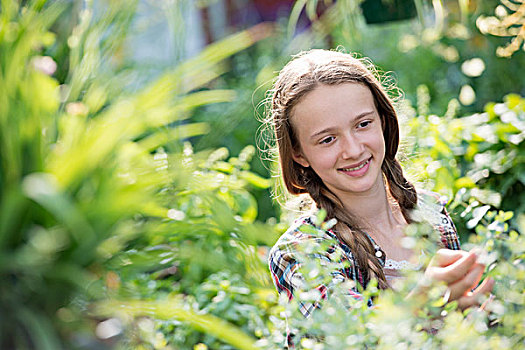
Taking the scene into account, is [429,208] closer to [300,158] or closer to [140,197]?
[300,158]

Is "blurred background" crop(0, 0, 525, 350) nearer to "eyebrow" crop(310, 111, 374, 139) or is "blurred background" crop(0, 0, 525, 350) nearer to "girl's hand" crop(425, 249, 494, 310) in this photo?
"girl's hand" crop(425, 249, 494, 310)

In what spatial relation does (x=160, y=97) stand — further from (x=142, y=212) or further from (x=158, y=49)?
(x=158, y=49)

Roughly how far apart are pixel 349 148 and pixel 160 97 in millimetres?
532

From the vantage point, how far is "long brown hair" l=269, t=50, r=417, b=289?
171cm

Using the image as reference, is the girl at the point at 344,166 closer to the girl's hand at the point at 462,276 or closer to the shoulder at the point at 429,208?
the shoulder at the point at 429,208

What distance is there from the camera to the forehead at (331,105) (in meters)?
1.71

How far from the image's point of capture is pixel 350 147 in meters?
1.69

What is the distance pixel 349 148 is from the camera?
1.69 metres

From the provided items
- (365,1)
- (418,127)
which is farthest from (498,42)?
(418,127)

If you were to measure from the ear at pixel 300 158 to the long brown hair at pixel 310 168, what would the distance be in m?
0.01

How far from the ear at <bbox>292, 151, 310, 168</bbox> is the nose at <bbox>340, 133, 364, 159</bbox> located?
0.16 metres

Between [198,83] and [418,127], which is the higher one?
[198,83]

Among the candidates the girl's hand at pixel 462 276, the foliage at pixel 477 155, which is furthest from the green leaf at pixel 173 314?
the foliage at pixel 477 155

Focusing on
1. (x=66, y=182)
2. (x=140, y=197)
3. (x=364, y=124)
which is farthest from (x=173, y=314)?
(x=364, y=124)
